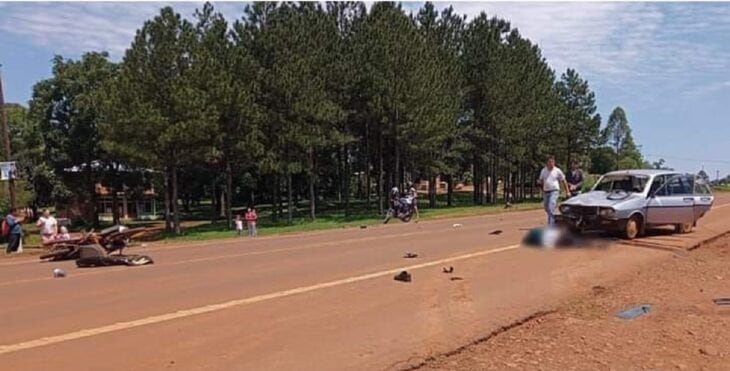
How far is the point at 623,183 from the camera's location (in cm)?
1623

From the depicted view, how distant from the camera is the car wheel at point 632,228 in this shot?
15.2 m

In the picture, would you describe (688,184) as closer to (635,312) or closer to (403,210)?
(635,312)

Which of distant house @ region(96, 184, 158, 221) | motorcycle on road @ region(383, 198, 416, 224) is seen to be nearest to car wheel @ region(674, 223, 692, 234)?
motorcycle on road @ region(383, 198, 416, 224)

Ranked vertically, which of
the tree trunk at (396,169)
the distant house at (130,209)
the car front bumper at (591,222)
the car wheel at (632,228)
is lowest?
the distant house at (130,209)

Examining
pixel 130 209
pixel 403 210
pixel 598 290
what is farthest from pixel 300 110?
pixel 130 209

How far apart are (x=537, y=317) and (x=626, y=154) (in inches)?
3762

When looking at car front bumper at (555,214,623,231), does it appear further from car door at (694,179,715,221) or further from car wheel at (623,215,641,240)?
car door at (694,179,715,221)

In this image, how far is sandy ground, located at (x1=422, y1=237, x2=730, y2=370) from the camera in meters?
6.41

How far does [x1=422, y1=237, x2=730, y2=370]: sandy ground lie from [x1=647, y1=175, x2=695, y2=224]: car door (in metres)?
5.70

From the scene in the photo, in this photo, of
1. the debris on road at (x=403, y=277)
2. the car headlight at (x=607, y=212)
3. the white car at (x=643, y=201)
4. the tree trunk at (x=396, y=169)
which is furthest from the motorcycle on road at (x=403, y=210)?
the debris on road at (x=403, y=277)

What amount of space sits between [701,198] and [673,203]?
1.61 metres

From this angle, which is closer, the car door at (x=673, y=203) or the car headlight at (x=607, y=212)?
the car headlight at (x=607, y=212)

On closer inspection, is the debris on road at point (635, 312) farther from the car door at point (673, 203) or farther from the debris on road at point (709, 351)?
the car door at point (673, 203)

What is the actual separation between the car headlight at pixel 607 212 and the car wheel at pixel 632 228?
33.1 inches
